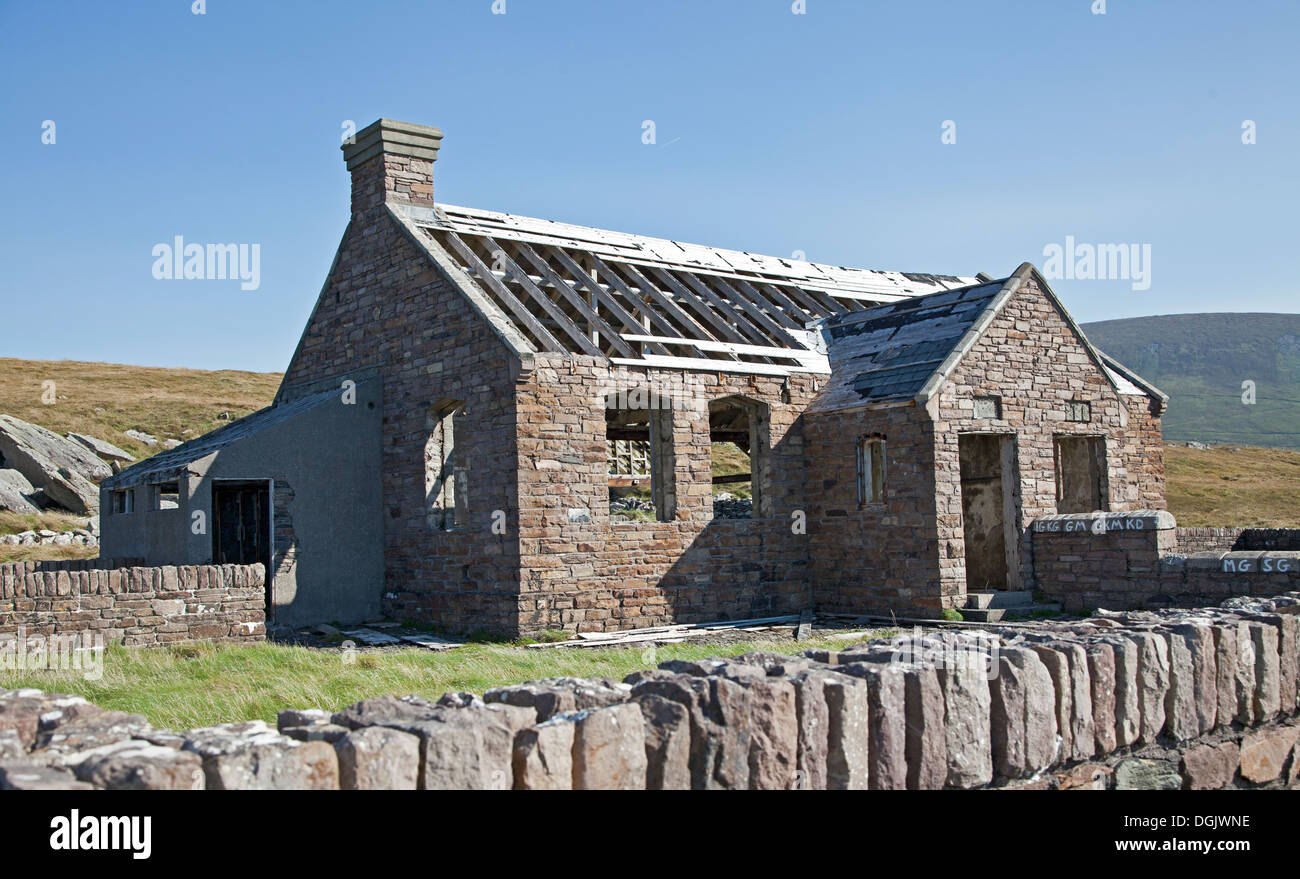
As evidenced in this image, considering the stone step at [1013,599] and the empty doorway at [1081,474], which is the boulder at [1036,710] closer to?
the stone step at [1013,599]

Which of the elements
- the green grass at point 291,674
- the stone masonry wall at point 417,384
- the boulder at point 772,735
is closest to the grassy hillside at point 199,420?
the stone masonry wall at point 417,384

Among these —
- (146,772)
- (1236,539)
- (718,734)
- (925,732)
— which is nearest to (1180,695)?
(925,732)

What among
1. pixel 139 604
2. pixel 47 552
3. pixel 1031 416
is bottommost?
pixel 139 604

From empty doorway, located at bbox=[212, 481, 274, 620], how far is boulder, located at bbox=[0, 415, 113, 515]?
19988mm

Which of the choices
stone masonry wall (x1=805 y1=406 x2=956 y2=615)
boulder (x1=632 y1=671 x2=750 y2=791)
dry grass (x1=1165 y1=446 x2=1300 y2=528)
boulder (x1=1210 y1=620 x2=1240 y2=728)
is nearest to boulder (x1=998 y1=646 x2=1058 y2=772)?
boulder (x1=1210 y1=620 x2=1240 y2=728)

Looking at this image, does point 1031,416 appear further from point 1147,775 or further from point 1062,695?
point 1062,695

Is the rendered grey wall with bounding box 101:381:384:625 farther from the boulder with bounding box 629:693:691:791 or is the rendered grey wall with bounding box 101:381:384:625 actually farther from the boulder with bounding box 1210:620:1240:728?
the boulder with bounding box 1210:620:1240:728

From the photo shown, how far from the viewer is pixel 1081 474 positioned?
19.0 meters

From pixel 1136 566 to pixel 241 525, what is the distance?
1363 cm

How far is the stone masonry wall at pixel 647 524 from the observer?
48.4ft
